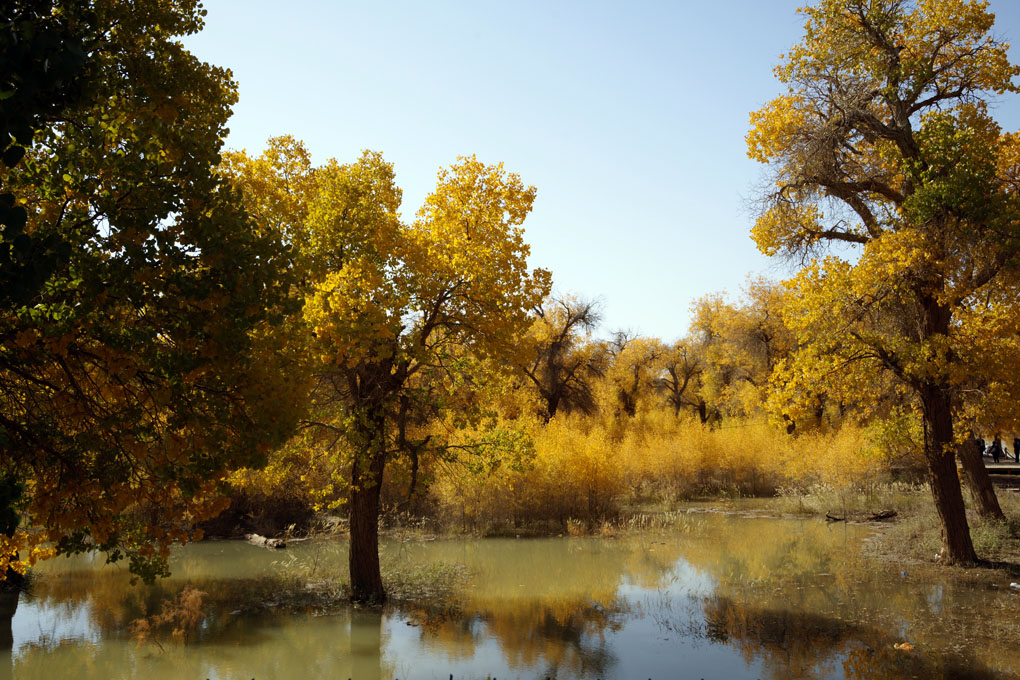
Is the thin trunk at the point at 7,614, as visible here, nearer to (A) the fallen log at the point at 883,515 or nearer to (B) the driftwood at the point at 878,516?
(B) the driftwood at the point at 878,516

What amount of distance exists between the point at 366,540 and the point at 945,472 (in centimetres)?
1204

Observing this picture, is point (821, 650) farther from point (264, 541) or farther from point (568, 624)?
point (264, 541)

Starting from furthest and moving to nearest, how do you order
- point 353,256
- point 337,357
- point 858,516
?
point 858,516 < point 353,256 < point 337,357

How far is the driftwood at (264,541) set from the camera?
2112cm

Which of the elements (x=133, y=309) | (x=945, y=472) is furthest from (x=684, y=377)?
(x=133, y=309)

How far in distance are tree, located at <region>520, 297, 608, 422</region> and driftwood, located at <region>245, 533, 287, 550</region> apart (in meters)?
13.2

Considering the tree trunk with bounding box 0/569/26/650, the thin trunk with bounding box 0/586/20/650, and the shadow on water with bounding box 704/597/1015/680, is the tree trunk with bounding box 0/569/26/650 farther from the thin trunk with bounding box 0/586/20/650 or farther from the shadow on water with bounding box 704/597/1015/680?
the shadow on water with bounding box 704/597/1015/680

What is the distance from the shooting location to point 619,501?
88.0 feet

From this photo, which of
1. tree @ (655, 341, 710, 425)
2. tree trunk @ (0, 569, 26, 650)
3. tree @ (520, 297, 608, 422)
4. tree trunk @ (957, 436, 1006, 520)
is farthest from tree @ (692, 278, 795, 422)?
tree trunk @ (0, 569, 26, 650)

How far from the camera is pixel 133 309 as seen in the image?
273 inches

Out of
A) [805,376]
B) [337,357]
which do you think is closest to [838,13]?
[805,376]

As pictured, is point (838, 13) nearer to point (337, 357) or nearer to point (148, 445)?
point (337, 357)

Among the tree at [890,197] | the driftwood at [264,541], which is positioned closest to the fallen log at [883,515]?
the tree at [890,197]

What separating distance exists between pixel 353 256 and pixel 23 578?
10.6 meters
